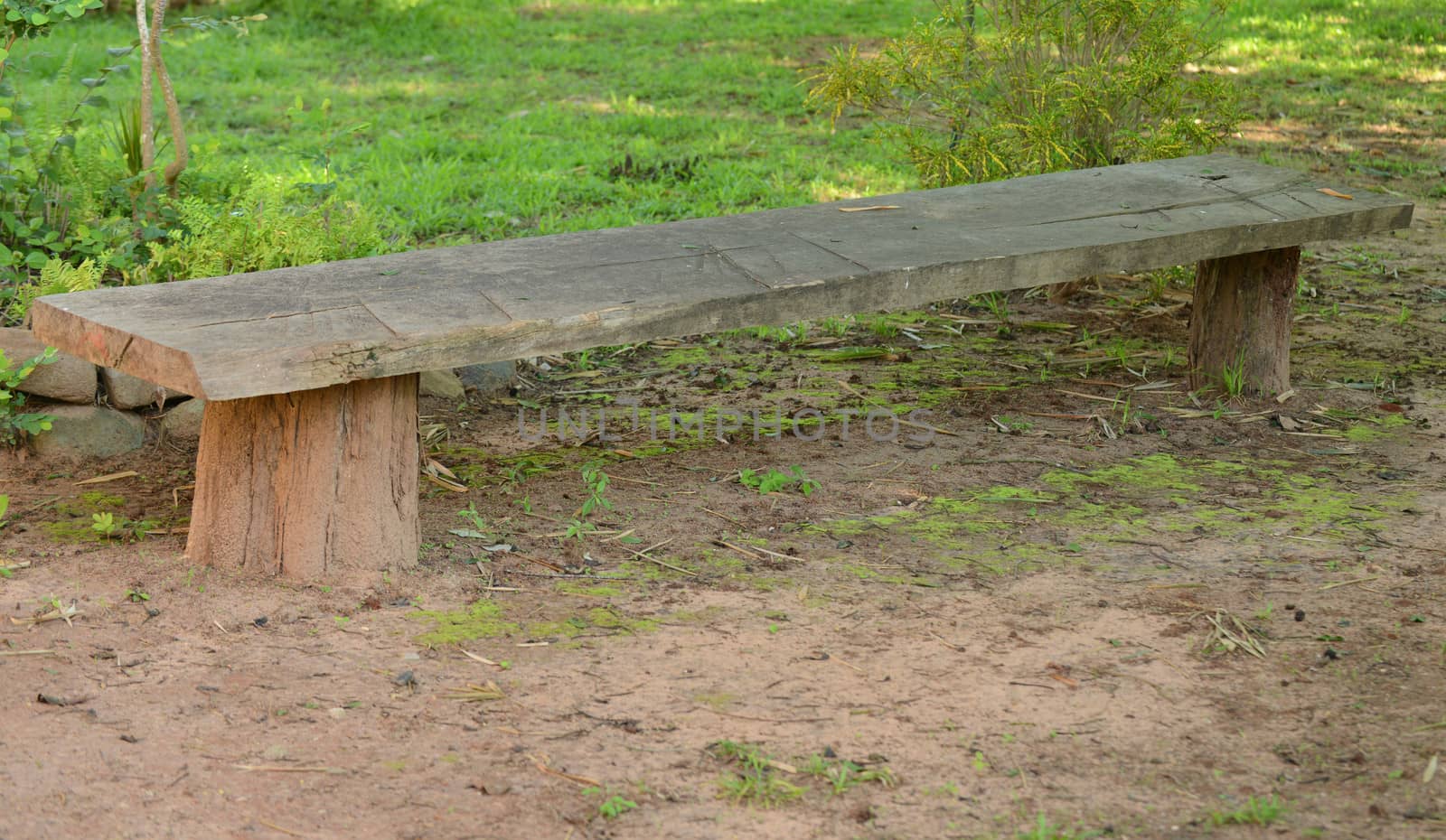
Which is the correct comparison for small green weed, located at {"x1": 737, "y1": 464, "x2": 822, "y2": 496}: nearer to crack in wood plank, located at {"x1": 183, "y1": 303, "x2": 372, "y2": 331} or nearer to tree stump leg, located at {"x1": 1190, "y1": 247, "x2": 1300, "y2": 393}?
crack in wood plank, located at {"x1": 183, "y1": 303, "x2": 372, "y2": 331}

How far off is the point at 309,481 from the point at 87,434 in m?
1.19

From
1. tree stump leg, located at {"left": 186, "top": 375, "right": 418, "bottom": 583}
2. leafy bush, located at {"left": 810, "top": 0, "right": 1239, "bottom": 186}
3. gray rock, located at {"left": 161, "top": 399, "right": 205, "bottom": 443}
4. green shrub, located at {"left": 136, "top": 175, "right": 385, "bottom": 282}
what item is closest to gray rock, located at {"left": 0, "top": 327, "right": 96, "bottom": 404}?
gray rock, located at {"left": 161, "top": 399, "right": 205, "bottom": 443}

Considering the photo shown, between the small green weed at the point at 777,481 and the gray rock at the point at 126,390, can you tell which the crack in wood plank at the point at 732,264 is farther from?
the gray rock at the point at 126,390

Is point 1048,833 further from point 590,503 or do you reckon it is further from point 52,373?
point 52,373

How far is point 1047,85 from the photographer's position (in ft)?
17.7

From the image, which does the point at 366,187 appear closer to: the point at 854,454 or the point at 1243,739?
the point at 854,454

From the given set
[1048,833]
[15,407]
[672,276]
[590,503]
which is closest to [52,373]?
[15,407]

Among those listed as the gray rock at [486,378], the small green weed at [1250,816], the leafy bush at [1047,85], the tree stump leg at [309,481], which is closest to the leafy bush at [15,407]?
the tree stump leg at [309,481]

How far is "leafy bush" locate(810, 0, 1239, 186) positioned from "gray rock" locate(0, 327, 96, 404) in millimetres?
3002

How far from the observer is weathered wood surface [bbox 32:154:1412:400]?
291 cm

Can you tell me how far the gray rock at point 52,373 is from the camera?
383cm

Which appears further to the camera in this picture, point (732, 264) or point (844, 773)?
point (732, 264)

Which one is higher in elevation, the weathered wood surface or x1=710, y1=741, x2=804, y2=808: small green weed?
the weathered wood surface

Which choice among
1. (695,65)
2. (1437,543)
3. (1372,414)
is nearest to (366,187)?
(695,65)
